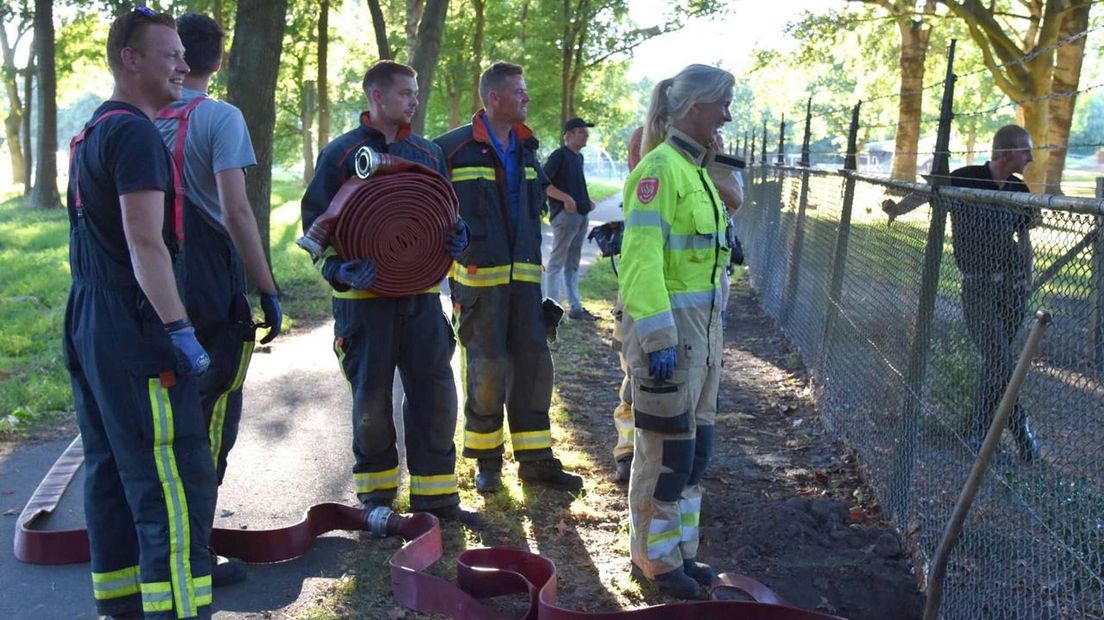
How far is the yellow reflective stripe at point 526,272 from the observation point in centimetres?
560

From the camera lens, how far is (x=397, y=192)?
4688 mm

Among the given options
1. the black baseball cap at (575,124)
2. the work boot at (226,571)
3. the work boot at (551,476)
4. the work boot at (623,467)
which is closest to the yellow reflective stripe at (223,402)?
the work boot at (226,571)

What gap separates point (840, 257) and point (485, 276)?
10.9 feet

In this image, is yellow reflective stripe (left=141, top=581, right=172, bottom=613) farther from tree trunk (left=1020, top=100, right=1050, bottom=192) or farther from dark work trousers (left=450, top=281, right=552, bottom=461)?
tree trunk (left=1020, top=100, right=1050, bottom=192)

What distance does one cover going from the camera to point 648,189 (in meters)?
4.14

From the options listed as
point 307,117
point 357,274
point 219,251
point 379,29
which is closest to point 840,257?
point 357,274

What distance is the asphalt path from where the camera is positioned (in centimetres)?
419

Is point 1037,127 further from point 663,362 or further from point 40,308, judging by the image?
point 663,362

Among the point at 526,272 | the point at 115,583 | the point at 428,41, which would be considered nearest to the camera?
the point at 115,583

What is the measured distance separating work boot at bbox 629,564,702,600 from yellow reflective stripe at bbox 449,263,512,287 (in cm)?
186

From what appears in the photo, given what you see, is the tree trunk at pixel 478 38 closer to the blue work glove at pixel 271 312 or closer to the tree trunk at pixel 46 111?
the tree trunk at pixel 46 111

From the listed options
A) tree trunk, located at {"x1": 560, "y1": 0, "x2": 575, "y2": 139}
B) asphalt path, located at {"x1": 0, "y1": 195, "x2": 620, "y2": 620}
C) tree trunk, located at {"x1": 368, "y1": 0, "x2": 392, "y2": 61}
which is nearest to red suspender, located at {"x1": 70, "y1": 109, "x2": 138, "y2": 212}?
asphalt path, located at {"x1": 0, "y1": 195, "x2": 620, "y2": 620}

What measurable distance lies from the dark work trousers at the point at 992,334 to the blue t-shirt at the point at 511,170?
7.62 ft

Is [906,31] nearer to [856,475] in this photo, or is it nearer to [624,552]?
[856,475]
